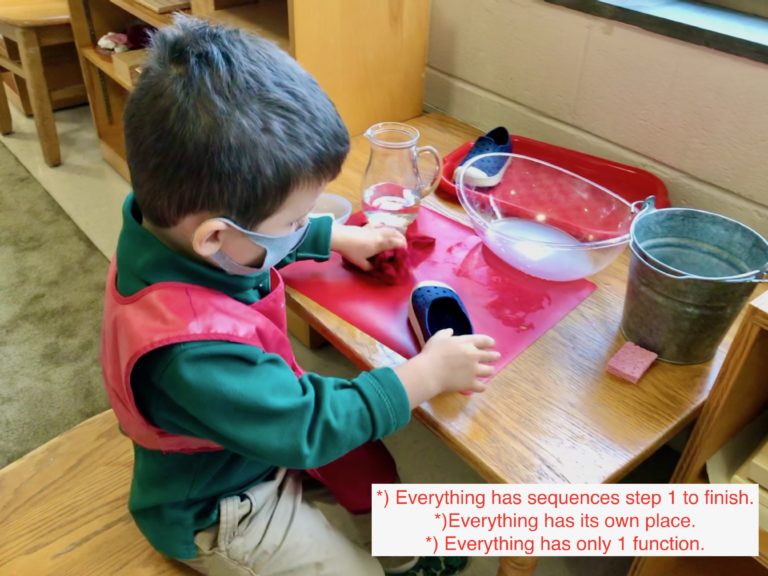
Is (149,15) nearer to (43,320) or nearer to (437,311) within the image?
(43,320)

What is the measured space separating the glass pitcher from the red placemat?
0.08 metres

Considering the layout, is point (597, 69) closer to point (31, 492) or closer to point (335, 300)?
point (335, 300)

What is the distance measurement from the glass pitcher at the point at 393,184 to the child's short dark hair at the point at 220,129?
1.10 ft

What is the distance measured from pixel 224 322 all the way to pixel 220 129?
0.19 m

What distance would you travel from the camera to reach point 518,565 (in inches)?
27.9

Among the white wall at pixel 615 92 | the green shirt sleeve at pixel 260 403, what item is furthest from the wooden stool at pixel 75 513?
the white wall at pixel 615 92

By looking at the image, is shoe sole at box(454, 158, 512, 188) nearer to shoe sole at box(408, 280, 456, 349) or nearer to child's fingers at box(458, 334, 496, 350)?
shoe sole at box(408, 280, 456, 349)

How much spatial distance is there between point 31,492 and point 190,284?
1.31ft

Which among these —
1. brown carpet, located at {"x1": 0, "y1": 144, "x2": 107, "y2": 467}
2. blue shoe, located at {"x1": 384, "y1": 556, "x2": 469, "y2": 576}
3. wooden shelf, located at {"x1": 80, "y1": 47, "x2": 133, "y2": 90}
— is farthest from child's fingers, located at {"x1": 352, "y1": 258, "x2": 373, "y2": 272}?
wooden shelf, located at {"x1": 80, "y1": 47, "x2": 133, "y2": 90}

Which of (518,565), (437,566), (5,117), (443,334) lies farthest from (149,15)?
(518,565)

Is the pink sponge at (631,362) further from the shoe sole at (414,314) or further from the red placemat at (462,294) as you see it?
the shoe sole at (414,314)

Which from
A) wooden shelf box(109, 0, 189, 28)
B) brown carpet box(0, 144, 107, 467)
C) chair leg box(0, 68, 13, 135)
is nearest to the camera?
brown carpet box(0, 144, 107, 467)

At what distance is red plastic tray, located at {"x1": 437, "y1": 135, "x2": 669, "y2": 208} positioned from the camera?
1132 mm

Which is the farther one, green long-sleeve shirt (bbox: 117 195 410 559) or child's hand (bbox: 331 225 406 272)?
child's hand (bbox: 331 225 406 272)
